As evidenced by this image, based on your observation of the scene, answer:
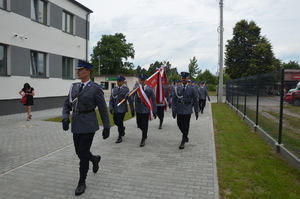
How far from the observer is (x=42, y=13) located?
15.3 meters

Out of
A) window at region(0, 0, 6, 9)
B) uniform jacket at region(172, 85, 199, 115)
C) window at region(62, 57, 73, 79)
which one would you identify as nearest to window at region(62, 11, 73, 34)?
window at region(62, 57, 73, 79)

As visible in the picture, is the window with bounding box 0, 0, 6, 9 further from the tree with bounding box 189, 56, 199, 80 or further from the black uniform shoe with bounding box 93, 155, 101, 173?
the tree with bounding box 189, 56, 199, 80

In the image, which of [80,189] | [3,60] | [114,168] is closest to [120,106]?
[114,168]

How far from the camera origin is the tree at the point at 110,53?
58.7 m

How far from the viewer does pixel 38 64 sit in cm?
1504

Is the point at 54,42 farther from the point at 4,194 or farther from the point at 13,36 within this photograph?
the point at 4,194

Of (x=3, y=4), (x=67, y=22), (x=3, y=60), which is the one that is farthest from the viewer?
(x=67, y=22)

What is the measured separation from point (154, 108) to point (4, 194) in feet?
14.3

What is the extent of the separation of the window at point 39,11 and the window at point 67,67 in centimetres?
321

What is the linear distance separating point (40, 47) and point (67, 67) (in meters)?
3.51

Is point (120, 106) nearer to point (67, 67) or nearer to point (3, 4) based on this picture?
point (3, 4)

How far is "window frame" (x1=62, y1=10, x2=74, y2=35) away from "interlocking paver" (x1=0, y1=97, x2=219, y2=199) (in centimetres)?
1145

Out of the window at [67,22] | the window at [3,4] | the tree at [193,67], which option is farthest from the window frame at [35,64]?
the tree at [193,67]

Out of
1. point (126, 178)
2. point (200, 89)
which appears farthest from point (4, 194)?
point (200, 89)
